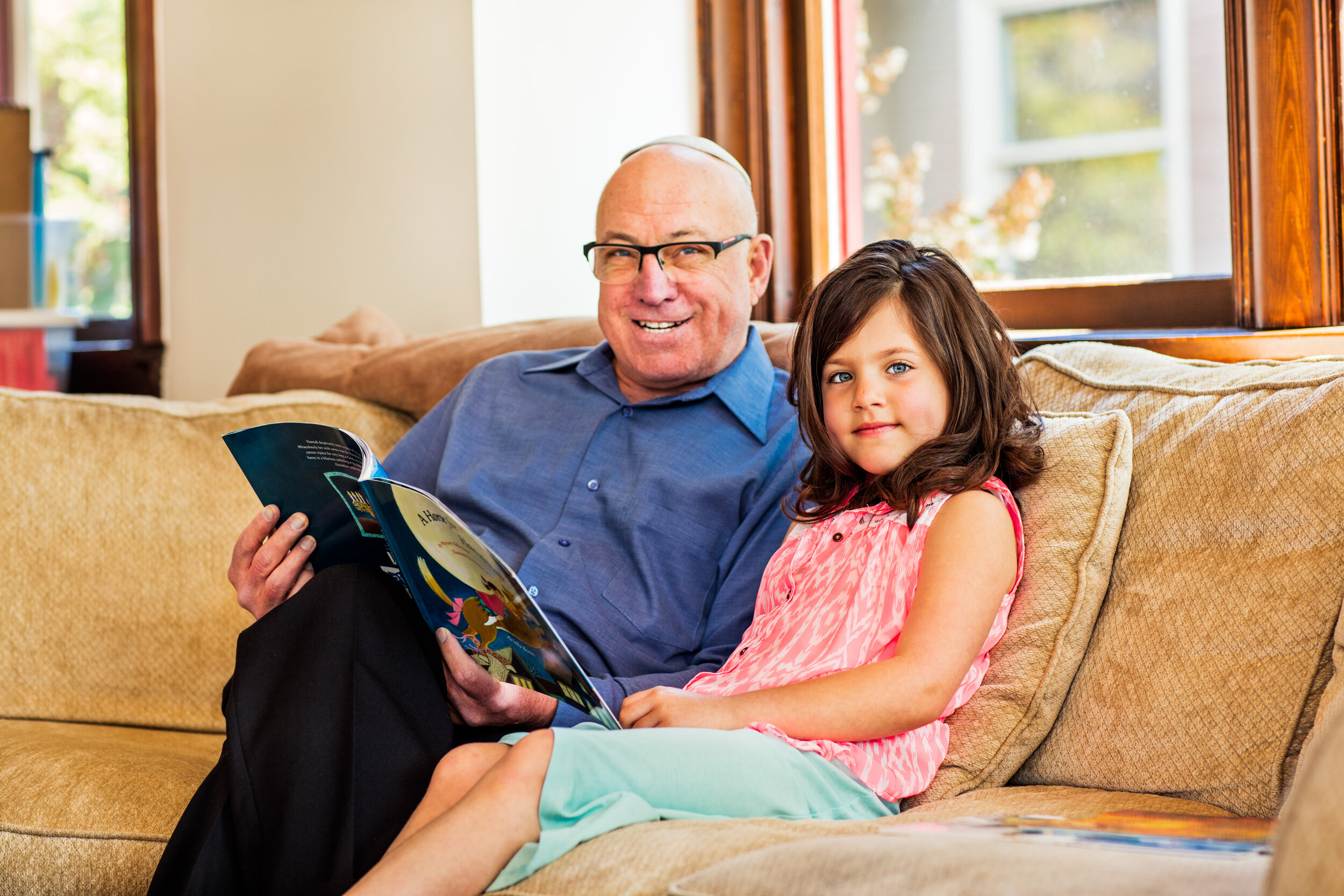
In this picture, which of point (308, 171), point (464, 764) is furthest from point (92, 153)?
point (464, 764)

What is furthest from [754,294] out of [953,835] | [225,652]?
[953,835]

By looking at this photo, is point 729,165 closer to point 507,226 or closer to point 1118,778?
point 507,226

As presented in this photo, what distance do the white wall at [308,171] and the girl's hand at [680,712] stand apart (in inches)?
52.7

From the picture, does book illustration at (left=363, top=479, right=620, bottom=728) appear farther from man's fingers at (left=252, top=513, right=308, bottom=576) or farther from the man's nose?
the man's nose

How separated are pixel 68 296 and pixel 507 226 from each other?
1.72m

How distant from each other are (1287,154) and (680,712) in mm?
1302

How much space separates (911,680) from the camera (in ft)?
3.64

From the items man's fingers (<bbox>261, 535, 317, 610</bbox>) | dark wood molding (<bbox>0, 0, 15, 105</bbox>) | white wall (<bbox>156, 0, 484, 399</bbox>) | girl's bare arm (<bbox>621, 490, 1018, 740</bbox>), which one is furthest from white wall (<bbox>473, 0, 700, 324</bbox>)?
dark wood molding (<bbox>0, 0, 15, 105</bbox>)

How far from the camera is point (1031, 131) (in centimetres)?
219

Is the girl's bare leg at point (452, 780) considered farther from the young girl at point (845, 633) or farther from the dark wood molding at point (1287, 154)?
the dark wood molding at point (1287, 154)

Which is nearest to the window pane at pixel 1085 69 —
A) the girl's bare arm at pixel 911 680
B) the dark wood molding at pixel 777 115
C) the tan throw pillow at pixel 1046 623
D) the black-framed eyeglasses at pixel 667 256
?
the dark wood molding at pixel 777 115

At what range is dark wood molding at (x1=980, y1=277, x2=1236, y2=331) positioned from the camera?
1.90 m

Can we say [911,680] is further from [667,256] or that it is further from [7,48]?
[7,48]

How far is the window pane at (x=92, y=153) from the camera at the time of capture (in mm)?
3410
